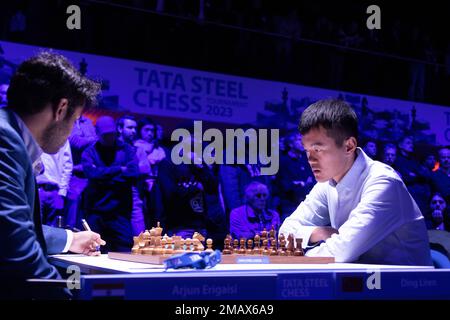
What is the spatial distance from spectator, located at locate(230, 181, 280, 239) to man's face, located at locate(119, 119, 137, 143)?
1.55 metres

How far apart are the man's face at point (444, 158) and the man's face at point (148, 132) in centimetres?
460

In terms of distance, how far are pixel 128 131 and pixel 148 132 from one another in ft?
0.86

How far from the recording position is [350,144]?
8.66 feet

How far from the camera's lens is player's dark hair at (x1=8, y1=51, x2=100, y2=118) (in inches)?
70.4

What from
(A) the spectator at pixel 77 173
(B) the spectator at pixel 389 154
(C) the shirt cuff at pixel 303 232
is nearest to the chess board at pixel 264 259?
(C) the shirt cuff at pixel 303 232

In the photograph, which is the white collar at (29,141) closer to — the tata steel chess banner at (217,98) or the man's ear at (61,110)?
the man's ear at (61,110)

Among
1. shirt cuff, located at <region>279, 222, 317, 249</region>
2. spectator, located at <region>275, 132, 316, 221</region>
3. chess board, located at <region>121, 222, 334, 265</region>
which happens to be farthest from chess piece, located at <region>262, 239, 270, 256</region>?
spectator, located at <region>275, 132, 316, 221</region>

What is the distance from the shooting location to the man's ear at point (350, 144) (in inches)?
104

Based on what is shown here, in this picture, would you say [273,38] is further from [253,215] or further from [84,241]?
[84,241]

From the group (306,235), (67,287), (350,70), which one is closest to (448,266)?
(306,235)

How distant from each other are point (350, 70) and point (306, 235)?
19.3 ft

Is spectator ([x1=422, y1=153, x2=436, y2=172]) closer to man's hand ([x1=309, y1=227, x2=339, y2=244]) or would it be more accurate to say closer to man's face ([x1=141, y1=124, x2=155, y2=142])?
man's face ([x1=141, y1=124, x2=155, y2=142])

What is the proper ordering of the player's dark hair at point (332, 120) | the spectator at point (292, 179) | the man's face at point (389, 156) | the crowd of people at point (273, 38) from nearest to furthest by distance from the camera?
the player's dark hair at point (332, 120)
the crowd of people at point (273, 38)
the spectator at point (292, 179)
the man's face at point (389, 156)

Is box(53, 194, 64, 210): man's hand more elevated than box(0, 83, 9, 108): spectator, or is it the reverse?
box(0, 83, 9, 108): spectator
